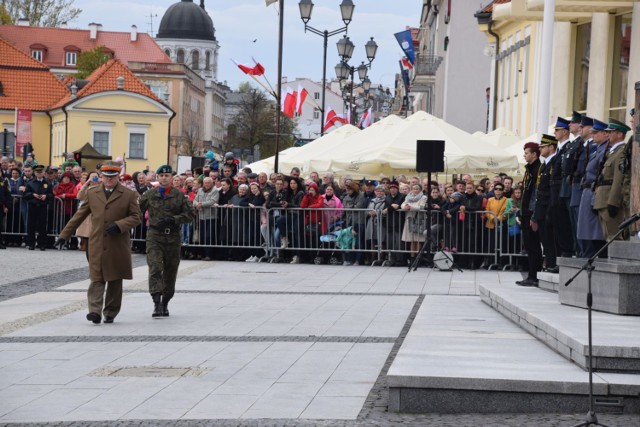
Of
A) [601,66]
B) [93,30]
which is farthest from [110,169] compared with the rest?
[93,30]

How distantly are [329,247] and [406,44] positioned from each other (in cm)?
3416

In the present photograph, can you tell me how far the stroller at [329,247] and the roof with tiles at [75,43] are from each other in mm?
101864

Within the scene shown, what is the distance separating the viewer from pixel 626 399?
8.78 m

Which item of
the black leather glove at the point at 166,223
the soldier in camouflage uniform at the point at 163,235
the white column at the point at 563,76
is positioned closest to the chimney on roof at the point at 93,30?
the white column at the point at 563,76

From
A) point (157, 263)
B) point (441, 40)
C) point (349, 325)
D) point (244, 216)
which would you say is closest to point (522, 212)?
point (349, 325)

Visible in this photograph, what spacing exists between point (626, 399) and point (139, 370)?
13.3ft

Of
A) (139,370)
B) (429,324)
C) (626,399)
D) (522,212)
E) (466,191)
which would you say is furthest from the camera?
(466,191)

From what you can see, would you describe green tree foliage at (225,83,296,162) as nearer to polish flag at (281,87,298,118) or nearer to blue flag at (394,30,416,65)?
blue flag at (394,30,416,65)

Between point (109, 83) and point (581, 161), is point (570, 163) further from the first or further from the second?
point (109, 83)

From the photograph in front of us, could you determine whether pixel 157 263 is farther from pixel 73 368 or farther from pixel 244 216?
pixel 244 216

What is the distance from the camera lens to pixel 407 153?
87.5 feet

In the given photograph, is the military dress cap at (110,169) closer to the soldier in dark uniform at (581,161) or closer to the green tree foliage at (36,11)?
the soldier in dark uniform at (581,161)

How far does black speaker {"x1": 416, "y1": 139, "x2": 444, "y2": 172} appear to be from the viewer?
2270 cm

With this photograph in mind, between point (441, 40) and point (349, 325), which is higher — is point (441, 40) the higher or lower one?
the higher one
